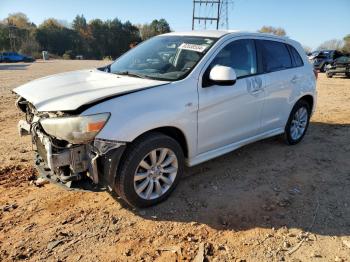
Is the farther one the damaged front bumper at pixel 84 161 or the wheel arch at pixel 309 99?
the wheel arch at pixel 309 99

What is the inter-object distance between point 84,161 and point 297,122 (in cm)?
399

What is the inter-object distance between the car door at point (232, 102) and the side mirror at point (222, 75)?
0.47 feet

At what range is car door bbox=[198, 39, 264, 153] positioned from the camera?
4020 mm

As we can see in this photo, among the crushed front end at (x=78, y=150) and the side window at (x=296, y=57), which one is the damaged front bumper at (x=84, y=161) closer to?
the crushed front end at (x=78, y=150)

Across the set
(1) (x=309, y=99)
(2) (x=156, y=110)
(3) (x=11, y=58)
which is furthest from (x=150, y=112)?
(3) (x=11, y=58)

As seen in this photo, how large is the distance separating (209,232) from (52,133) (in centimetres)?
180

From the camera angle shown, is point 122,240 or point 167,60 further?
point 167,60

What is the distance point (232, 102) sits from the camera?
429 centimetres

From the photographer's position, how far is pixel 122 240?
3314mm

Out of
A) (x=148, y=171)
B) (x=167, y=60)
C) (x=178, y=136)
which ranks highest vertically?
(x=167, y=60)

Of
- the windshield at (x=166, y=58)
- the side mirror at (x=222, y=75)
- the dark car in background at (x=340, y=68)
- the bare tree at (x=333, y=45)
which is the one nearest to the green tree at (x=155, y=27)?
the bare tree at (x=333, y=45)

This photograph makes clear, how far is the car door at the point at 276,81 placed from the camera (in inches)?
195

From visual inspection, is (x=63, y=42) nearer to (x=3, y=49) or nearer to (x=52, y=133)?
(x=3, y=49)

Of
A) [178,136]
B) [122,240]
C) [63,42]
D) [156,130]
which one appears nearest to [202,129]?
[178,136]
